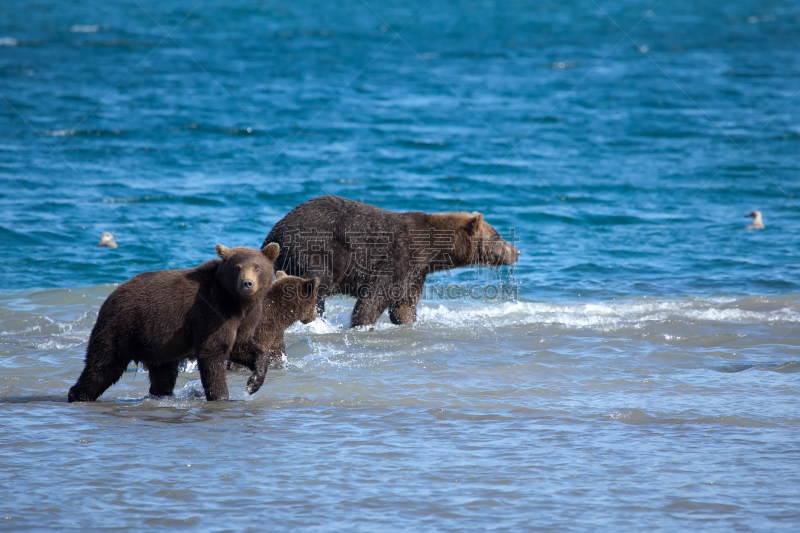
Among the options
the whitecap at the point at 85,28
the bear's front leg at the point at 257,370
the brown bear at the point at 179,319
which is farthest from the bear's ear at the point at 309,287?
the whitecap at the point at 85,28

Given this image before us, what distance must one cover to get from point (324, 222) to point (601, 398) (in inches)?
158

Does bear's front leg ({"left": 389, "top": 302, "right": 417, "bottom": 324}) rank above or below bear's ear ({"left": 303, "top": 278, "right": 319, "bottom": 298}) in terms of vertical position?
below

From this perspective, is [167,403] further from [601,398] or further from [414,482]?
[601,398]

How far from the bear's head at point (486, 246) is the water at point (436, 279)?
691 millimetres

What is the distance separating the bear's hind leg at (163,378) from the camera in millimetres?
7000

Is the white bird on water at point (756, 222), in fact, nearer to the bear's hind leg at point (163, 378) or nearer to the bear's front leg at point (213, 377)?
the bear's front leg at point (213, 377)

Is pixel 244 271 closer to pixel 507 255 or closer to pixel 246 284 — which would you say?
pixel 246 284

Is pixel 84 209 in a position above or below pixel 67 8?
below

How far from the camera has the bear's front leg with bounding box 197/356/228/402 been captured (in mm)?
6754

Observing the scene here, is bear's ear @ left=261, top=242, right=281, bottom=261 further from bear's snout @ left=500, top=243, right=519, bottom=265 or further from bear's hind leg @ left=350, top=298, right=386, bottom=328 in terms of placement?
bear's snout @ left=500, top=243, right=519, bottom=265


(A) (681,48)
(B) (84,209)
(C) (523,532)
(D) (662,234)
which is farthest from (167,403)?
(A) (681,48)

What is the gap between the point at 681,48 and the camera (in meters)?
37.1

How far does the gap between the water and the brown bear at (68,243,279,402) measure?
0.37 m

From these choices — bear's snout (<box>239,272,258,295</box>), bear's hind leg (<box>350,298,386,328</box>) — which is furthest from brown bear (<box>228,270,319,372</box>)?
bear's hind leg (<box>350,298,386,328</box>)
